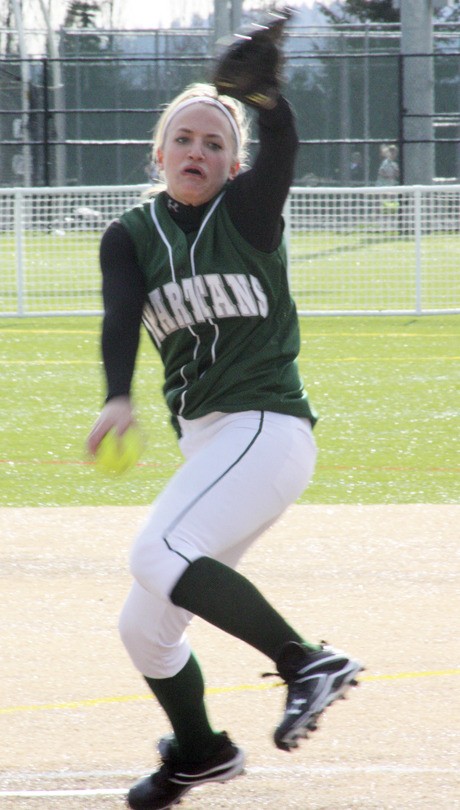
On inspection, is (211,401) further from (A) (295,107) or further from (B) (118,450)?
(A) (295,107)

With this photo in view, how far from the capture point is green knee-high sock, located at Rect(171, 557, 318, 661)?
10.0ft

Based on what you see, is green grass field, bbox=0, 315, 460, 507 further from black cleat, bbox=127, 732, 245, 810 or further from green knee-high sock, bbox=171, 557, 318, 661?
green knee-high sock, bbox=171, 557, 318, 661

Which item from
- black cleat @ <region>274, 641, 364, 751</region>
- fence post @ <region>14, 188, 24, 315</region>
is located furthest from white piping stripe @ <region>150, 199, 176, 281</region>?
fence post @ <region>14, 188, 24, 315</region>

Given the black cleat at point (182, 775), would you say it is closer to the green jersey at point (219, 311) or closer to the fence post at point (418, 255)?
the green jersey at point (219, 311)

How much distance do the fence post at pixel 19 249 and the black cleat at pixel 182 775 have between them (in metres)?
13.0

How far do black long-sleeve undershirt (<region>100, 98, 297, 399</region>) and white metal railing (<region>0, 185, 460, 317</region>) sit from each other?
40.2ft

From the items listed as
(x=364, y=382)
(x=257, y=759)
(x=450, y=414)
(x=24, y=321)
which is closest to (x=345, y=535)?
(x=257, y=759)

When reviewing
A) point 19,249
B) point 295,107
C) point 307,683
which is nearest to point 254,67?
point 307,683

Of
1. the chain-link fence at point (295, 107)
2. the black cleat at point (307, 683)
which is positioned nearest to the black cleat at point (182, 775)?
the black cleat at point (307, 683)

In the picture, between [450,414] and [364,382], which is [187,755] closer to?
[450,414]

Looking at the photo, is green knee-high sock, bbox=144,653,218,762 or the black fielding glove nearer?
the black fielding glove

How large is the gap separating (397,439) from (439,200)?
8.72 metres

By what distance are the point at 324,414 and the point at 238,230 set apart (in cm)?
655

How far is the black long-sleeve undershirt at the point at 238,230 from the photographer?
3199mm
